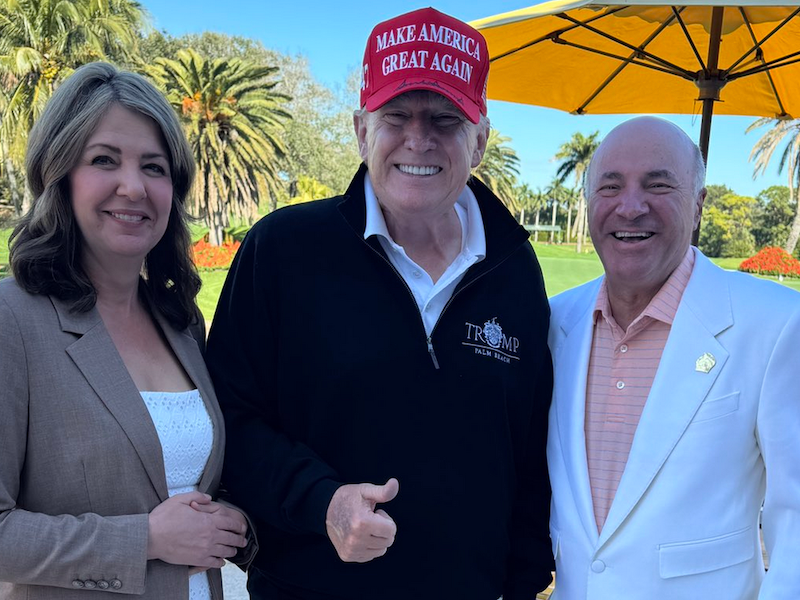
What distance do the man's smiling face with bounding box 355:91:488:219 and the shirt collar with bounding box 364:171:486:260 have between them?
54 mm

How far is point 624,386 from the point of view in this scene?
2109 millimetres

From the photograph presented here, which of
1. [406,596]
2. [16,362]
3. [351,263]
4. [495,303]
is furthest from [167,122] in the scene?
[406,596]

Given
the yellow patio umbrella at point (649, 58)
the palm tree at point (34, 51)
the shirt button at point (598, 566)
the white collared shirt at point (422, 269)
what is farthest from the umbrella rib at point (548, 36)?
the palm tree at point (34, 51)

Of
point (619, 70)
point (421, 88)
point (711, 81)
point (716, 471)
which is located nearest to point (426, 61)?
point (421, 88)

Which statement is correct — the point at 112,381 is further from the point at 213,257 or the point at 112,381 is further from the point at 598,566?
the point at 213,257

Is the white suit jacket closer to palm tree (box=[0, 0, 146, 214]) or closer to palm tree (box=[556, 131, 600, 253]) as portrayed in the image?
palm tree (box=[0, 0, 146, 214])

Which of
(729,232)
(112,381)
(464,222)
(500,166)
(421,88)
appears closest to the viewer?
(112,381)

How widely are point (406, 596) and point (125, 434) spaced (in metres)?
0.95

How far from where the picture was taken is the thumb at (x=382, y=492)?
62.7 inches

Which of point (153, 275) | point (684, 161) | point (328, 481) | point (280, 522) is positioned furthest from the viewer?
point (153, 275)

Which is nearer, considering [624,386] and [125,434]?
[125,434]

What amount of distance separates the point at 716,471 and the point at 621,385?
1.21 feet

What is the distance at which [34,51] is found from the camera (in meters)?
21.3

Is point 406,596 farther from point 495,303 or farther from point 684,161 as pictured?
point 684,161
